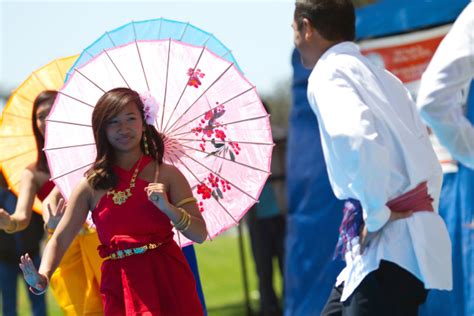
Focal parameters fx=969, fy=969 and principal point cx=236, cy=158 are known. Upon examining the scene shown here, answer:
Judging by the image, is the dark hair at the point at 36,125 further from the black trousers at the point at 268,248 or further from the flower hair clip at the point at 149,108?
the black trousers at the point at 268,248

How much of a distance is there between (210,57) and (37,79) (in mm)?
1274

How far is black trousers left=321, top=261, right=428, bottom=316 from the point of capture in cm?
338

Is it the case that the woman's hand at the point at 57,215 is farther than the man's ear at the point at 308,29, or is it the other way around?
the woman's hand at the point at 57,215

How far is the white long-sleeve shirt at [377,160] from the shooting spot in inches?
131

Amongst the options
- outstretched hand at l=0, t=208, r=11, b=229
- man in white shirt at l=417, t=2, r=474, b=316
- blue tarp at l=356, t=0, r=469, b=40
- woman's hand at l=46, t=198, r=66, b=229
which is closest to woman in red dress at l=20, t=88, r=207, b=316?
woman's hand at l=46, t=198, r=66, b=229

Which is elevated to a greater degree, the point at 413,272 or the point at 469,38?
the point at 469,38

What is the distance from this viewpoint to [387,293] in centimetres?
340

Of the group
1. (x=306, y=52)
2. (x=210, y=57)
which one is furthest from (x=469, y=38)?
(x=210, y=57)

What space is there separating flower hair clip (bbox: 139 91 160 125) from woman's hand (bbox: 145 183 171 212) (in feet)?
1.21

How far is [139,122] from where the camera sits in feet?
12.6

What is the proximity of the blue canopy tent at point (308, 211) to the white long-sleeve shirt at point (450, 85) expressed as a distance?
2.85 metres

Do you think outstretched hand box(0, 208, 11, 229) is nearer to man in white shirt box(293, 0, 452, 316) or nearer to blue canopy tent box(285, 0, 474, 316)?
man in white shirt box(293, 0, 452, 316)

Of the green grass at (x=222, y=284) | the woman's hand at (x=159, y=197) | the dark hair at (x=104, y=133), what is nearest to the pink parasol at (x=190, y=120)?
the dark hair at (x=104, y=133)

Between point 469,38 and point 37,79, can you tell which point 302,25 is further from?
point 37,79
